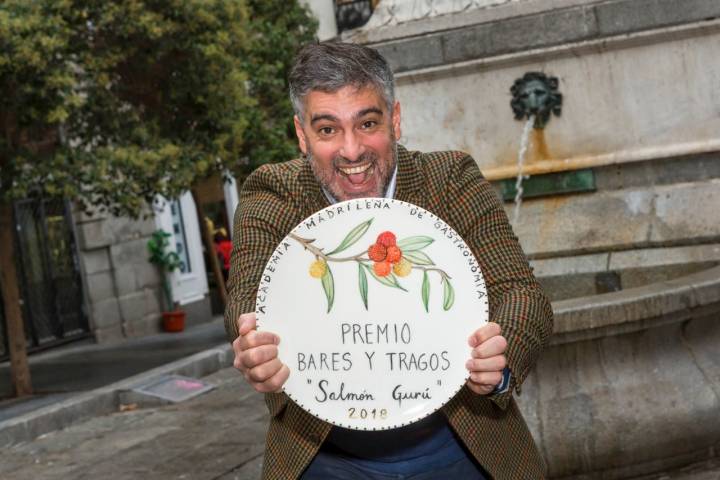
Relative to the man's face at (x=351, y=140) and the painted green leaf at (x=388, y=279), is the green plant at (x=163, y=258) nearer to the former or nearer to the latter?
the man's face at (x=351, y=140)

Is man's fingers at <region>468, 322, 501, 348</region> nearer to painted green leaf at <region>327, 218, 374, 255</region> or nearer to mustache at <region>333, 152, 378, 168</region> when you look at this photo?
painted green leaf at <region>327, 218, 374, 255</region>

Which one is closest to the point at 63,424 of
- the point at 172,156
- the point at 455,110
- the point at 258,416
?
the point at 258,416

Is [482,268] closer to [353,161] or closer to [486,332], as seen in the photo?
[486,332]

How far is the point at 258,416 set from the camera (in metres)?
8.60

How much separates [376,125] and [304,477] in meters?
0.69

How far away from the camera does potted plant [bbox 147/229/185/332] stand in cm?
1997

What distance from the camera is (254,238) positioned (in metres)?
2.51

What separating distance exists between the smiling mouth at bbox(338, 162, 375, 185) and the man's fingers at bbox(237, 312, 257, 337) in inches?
13.1

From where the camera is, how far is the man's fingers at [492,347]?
7.52ft

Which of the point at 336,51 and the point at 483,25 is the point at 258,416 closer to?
the point at 483,25

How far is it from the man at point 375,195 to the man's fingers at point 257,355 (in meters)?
0.10

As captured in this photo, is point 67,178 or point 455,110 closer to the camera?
point 455,110

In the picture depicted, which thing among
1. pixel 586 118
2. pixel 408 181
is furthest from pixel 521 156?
pixel 408 181

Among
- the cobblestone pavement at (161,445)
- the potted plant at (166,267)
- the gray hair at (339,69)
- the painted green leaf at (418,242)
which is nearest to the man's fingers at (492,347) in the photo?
the painted green leaf at (418,242)
